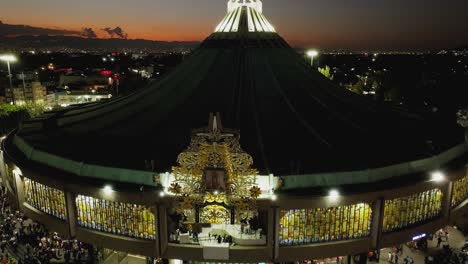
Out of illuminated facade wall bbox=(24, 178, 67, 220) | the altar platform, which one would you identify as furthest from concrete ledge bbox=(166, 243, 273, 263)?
illuminated facade wall bbox=(24, 178, 67, 220)

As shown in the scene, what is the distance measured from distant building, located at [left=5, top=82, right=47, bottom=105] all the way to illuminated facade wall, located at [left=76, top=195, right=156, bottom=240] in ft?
126

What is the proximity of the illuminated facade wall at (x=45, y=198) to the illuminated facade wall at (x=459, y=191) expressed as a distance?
16.4m

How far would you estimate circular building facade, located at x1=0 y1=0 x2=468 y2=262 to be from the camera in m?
14.3

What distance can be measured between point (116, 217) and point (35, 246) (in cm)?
819

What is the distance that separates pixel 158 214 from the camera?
46.9 feet

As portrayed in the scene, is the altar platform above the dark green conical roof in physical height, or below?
below

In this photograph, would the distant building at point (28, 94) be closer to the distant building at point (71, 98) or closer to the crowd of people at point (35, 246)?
the distant building at point (71, 98)

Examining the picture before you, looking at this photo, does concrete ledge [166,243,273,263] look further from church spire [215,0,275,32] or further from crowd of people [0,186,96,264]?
church spire [215,0,275,32]

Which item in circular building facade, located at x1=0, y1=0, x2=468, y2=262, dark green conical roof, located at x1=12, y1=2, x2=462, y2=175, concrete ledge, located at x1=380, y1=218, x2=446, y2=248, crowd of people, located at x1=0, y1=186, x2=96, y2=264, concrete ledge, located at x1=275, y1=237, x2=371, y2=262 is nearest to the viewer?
circular building facade, located at x1=0, y1=0, x2=468, y2=262

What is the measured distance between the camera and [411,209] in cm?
1571

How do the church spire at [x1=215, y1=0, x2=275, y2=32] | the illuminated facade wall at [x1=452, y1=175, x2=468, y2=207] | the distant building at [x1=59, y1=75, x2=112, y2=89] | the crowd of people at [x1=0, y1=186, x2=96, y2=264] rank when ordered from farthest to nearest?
the distant building at [x1=59, y1=75, x2=112, y2=89] < the church spire at [x1=215, y1=0, x2=275, y2=32] < the crowd of people at [x1=0, y1=186, x2=96, y2=264] < the illuminated facade wall at [x1=452, y1=175, x2=468, y2=207]

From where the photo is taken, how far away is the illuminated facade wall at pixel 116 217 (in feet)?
48.3

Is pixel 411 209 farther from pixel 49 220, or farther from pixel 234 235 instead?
pixel 49 220

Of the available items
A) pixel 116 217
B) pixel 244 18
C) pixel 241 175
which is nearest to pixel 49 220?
pixel 116 217
